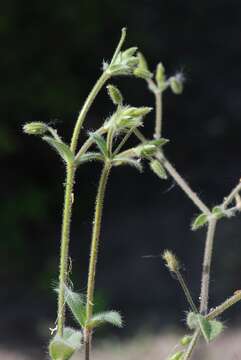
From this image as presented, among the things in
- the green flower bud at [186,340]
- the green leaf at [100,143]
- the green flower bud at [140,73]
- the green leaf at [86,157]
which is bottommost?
the green flower bud at [186,340]

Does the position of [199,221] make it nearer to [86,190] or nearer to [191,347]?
[191,347]

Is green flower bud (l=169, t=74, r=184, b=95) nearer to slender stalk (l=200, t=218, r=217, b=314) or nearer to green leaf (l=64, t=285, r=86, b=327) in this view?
slender stalk (l=200, t=218, r=217, b=314)

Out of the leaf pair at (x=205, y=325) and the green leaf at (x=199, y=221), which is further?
the green leaf at (x=199, y=221)

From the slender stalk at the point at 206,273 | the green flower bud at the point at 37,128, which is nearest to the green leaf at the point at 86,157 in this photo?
the green flower bud at the point at 37,128

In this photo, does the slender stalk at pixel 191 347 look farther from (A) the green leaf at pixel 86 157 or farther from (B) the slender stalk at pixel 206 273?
(A) the green leaf at pixel 86 157

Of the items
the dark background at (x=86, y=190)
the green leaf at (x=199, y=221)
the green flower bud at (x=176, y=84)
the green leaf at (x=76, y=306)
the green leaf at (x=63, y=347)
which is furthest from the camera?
the dark background at (x=86, y=190)

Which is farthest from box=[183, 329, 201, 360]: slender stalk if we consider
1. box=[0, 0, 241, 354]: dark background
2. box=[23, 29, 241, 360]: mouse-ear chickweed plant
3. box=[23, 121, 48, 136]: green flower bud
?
box=[0, 0, 241, 354]: dark background

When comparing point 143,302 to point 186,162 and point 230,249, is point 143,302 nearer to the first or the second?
point 230,249

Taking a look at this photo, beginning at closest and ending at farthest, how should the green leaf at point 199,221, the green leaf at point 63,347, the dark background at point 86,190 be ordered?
the green leaf at point 63,347 < the green leaf at point 199,221 < the dark background at point 86,190
